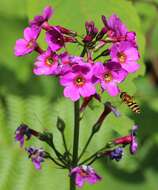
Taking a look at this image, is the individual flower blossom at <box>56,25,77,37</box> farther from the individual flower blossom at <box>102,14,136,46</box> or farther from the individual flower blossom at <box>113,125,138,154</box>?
the individual flower blossom at <box>113,125,138,154</box>

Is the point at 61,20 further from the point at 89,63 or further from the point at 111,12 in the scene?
the point at 89,63

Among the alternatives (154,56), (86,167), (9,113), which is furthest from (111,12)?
(154,56)

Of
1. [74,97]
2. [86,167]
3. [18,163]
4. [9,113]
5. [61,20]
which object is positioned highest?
[61,20]

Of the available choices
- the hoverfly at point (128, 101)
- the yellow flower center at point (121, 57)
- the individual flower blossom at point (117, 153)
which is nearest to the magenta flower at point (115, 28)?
the yellow flower center at point (121, 57)

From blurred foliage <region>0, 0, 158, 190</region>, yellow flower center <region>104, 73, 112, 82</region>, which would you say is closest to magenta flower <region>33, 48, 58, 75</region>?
yellow flower center <region>104, 73, 112, 82</region>


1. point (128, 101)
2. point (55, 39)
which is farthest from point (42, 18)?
point (128, 101)

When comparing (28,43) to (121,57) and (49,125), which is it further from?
(49,125)

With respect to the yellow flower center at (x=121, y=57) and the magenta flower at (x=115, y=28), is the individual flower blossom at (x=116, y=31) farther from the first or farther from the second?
the yellow flower center at (x=121, y=57)
